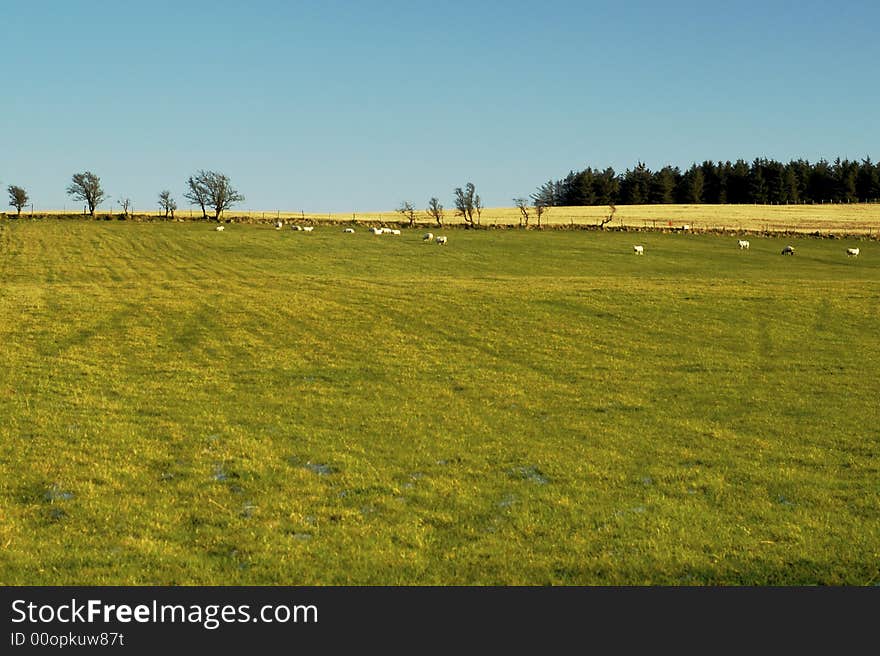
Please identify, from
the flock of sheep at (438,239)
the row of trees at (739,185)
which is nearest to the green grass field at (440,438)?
the flock of sheep at (438,239)

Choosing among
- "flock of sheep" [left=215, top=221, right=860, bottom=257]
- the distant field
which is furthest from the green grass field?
the distant field

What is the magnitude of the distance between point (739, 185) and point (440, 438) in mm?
186579

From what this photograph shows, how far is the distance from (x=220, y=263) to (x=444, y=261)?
67.3 feet

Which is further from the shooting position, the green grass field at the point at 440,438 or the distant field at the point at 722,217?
the distant field at the point at 722,217

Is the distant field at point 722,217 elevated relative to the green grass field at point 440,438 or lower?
elevated

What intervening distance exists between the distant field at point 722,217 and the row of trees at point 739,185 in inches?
863

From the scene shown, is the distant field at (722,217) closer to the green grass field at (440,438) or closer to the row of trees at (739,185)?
the row of trees at (739,185)

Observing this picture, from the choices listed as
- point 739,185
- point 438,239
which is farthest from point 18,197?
point 739,185

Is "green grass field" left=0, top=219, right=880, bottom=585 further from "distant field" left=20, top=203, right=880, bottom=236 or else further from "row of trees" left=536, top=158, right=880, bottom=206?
"row of trees" left=536, top=158, right=880, bottom=206

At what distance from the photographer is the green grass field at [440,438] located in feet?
38.2

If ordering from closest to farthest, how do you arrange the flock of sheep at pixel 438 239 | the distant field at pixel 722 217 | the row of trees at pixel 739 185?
the flock of sheep at pixel 438 239 → the distant field at pixel 722 217 → the row of trees at pixel 739 185

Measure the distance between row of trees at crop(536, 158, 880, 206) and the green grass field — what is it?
148211 mm

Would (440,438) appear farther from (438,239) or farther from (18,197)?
(18,197)

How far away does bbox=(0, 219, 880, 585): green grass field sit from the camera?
11633 millimetres
